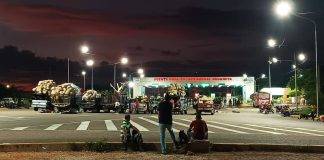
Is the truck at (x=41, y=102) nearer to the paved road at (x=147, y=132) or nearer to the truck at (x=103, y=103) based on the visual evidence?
the truck at (x=103, y=103)

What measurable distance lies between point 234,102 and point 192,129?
80381 mm

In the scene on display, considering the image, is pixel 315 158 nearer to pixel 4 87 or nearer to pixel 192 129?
pixel 192 129

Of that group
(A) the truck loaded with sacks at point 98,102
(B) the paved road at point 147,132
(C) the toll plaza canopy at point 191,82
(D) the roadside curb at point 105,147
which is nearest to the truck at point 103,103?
(A) the truck loaded with sacks at point 98,102

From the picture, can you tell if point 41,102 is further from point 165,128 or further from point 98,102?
point 165,128

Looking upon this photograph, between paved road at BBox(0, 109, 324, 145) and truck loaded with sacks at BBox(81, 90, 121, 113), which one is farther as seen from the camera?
truck loaded with sacks at BBox(81, 90, 121, 113)

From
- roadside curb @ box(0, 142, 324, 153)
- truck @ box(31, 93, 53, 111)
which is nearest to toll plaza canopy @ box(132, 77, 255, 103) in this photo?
truck @ box(31, 93, 53, 111)

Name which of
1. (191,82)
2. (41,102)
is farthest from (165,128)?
(191,82)

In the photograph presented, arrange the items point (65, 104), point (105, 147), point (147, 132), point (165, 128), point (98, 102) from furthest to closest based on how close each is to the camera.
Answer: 1. point (98, 102)
2. point (65, 104)
3. point (147, 132)
4. point (105, 147)
5. point (165, 128)

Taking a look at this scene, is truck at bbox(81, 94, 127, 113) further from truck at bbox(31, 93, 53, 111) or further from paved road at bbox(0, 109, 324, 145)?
paved road at bbox(0, 109, 324, 145)

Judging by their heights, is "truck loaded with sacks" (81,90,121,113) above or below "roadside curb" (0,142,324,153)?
above

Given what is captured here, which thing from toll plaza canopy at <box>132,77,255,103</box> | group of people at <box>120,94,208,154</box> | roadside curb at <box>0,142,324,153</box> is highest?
toll plaza canopy at <box>132,77,255,103</box>

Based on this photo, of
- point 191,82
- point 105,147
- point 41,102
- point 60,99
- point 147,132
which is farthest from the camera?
point 191,82

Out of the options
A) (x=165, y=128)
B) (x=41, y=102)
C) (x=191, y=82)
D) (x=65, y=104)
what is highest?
(x=191, y=82)

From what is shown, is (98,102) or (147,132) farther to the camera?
(98,102)
